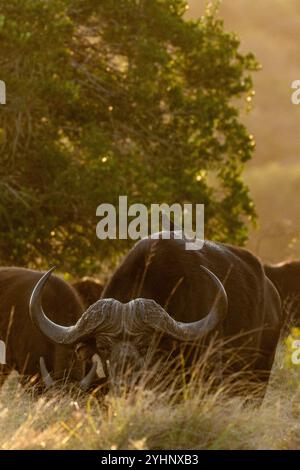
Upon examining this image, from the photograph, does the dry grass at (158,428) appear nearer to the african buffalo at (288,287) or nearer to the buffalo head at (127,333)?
the buffalo head at (127,333)

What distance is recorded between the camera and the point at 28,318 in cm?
1245

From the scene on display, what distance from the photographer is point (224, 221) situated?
70.6 feet

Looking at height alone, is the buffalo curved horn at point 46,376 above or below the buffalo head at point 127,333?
below

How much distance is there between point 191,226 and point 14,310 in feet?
30.2

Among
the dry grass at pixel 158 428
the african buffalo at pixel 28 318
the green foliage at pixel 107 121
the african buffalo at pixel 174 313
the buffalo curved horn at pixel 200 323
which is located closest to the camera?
the dry grass at pixel 158 428

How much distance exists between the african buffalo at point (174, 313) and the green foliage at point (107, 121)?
8823mm

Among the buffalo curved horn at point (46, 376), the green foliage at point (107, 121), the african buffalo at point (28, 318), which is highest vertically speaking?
the green foliage at point (107, 121)

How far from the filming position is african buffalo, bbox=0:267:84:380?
12102 mm

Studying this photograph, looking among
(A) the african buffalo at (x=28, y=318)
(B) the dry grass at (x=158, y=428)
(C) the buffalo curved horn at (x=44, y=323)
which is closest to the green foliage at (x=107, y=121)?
(A) the african buffalo at (x=28, y=318)

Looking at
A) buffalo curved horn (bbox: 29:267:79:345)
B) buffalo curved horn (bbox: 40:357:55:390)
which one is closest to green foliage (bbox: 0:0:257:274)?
buffalo curved horn (bbox: 40:357:55:390)

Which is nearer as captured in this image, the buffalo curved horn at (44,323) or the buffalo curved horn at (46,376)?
the buffalo curved horn at (44,323)

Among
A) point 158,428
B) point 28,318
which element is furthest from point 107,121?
point 158,428

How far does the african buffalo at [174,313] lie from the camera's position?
9.23 meters
